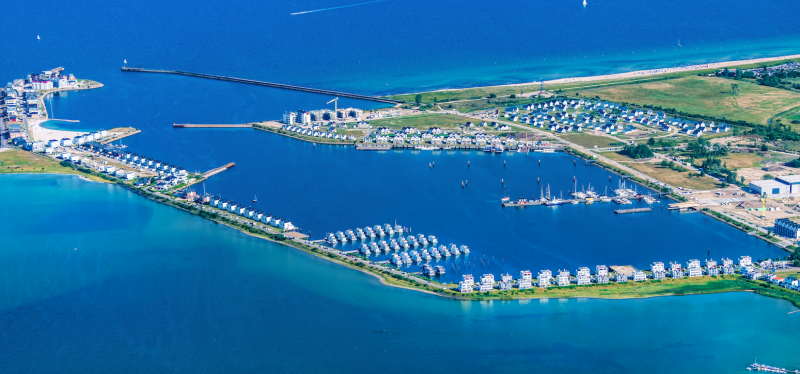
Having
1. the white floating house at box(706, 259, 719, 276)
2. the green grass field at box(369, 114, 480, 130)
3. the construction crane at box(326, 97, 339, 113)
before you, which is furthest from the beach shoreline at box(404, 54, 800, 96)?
the white floating house at box(706, 259, 719, 276)

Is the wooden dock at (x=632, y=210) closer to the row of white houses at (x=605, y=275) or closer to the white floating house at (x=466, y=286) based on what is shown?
the row of white houses at (x=605, y=275)

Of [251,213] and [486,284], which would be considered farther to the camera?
[251,213]

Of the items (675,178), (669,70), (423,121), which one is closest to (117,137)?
(423,121)

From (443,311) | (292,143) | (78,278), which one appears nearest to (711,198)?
(443,311)

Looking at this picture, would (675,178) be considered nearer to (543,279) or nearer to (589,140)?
(589,140)

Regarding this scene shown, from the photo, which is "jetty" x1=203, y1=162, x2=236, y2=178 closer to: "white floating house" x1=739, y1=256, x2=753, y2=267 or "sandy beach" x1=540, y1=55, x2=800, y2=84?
"white floating house" x1=739, y1=256, x2=753, y2=267

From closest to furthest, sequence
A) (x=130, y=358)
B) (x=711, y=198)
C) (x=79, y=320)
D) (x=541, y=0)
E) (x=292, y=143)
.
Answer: (x=130, y=358), (x=79, y=320), (x=711, y=198), (x=292, y=143), (x=541, y=0)

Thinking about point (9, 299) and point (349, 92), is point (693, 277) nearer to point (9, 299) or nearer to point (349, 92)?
point (9, 299)
